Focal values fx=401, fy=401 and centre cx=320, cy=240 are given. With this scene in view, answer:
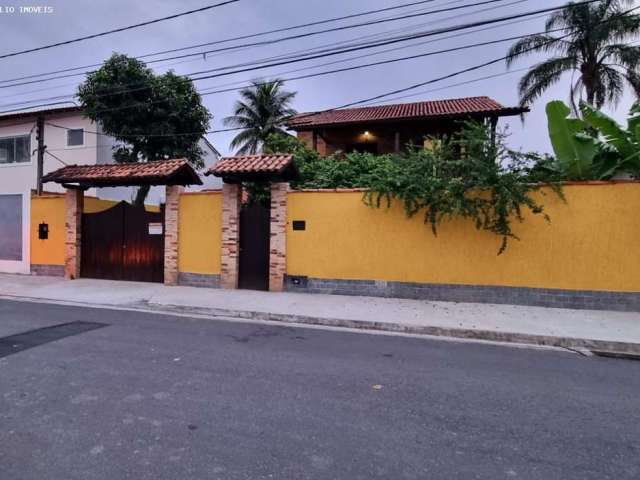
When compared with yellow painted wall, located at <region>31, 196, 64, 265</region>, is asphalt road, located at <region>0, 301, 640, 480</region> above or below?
below

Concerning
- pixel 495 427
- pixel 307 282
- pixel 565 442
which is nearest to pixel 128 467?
pixel 495 427

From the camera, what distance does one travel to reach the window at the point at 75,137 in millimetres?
18266

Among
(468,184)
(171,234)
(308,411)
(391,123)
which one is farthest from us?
(391,123)

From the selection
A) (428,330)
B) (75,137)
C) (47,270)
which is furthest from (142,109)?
(428,330)

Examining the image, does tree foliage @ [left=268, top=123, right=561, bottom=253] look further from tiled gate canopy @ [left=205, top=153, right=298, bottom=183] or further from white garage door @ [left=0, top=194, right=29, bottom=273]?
white garage door @ [left=0, top=194, right=29, bottom=273]

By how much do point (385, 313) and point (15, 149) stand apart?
64.4ft

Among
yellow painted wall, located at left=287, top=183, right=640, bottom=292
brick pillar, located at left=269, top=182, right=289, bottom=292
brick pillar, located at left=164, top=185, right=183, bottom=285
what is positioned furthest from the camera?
brick pillar, located at left=164, top=185, right=183, bottom=285

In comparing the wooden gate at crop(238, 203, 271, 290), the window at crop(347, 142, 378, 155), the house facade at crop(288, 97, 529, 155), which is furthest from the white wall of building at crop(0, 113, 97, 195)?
the window at crop(347, 142, 378, 155)

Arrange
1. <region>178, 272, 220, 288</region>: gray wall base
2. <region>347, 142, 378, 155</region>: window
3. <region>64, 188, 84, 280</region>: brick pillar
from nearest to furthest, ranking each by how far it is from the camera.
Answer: <region>178, 272, 220, 288</region>: gray wall base
<region>64, 188, 84, 280</region>: brick pillar
<region>347, 142, 378, 155</region>: window

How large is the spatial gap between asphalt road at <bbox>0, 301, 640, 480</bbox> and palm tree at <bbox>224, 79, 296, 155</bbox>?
2207cm

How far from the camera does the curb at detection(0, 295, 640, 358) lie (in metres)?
6.34

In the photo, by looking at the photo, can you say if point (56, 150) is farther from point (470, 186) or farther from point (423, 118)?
point (470, 186)

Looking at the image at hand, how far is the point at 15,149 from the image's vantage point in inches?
736

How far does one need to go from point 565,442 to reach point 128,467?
337 cm
